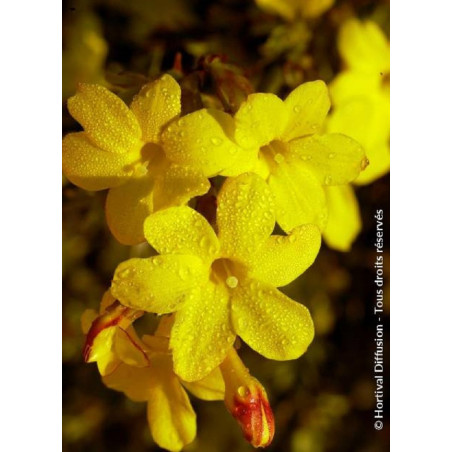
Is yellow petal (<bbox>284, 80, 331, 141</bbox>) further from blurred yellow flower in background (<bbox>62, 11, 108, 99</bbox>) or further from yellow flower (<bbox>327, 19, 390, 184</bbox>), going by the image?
blurred yellow flower in background (<bbox>62, 11, 108, 99</bbox>)

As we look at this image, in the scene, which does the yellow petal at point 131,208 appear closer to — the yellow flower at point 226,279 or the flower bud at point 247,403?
the yellow flower at point 226,279

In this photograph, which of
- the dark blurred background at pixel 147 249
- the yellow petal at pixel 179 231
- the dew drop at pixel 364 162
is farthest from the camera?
the dark blurred background at pixel 147 249

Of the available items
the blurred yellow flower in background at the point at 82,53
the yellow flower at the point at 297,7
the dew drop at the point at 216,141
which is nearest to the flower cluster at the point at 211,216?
the dew drop at the point at 216,141

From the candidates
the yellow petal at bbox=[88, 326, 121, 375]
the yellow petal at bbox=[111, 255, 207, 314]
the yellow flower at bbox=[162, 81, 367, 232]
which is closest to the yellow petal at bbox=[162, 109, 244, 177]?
the yellow flower at bbox=[162, 81, 367, 232]

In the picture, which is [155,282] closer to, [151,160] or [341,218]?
[151,160]

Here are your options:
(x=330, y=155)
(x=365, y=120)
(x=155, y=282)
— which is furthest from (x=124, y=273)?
(x=365, y=120)

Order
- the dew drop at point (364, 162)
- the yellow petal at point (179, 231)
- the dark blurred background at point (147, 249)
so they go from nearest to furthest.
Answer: the yellow petal at point (179, 231) < the dew drop at point (364, 162) < the dark blurred background at point (147, 249)

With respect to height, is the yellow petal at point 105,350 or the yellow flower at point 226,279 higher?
the yellow flower at point 226,279
